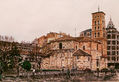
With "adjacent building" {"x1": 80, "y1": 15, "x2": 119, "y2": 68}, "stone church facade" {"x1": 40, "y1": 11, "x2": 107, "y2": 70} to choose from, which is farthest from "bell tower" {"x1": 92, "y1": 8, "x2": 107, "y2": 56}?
"stone church facade" {"x1": 40, "y1": 11, "x2": 107, "y2": 70}

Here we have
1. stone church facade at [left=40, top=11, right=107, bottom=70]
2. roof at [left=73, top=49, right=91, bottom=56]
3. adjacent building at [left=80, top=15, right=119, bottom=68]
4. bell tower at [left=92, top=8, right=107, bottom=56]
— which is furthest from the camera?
adjacent building at [left=80, top=15, right=119, bottom=68]

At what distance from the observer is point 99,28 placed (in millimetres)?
101312

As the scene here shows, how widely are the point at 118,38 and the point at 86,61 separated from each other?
43.5 m

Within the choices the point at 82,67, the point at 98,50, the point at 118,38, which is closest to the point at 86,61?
the point at 82,67

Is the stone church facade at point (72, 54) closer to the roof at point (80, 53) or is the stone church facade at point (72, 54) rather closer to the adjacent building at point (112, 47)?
the roof at point (80, 53)

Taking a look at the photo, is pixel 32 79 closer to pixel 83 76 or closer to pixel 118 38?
pixel 83 76

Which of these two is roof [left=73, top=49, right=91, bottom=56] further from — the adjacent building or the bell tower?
the adjacent building

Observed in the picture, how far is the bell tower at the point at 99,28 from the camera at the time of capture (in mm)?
100125

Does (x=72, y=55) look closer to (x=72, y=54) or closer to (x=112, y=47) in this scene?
(x=72, y=54)

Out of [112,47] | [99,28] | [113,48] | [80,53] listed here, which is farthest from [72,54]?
[113,48]

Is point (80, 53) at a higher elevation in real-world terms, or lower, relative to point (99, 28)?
lower

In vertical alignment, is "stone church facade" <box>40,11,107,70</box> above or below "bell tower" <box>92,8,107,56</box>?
below

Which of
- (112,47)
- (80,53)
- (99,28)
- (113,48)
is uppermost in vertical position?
(99,28)

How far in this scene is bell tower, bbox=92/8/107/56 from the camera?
100125 mm
